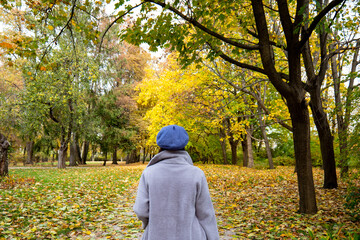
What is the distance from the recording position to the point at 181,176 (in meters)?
2.06

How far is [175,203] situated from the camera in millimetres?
2049

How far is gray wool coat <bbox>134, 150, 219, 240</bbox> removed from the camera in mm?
2037

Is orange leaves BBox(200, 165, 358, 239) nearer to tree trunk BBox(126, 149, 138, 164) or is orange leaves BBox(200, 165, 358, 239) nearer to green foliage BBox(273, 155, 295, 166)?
green foliage BBox(273, 155, 295, 166)

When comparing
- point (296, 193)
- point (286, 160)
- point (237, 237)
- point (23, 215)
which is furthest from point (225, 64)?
point (286, 160)

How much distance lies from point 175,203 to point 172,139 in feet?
1.75

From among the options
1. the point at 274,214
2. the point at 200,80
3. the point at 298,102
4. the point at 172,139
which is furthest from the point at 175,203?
the point at 200,80

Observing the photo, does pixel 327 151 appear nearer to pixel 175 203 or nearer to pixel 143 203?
pixel 175 203

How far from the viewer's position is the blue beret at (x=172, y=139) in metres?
2.13

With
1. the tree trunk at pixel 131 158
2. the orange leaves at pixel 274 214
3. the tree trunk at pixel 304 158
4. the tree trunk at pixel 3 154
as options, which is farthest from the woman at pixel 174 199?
the tree trunk at pixel 131 158

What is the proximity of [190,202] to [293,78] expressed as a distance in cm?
456

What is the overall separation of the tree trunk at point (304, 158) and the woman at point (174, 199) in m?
4.24

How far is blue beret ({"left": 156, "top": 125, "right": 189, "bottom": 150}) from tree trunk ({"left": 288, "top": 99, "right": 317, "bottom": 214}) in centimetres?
426

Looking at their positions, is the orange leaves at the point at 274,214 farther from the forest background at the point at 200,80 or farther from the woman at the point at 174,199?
the woman at the point at 174,199

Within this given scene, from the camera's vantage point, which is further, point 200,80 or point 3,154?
point 200,80
